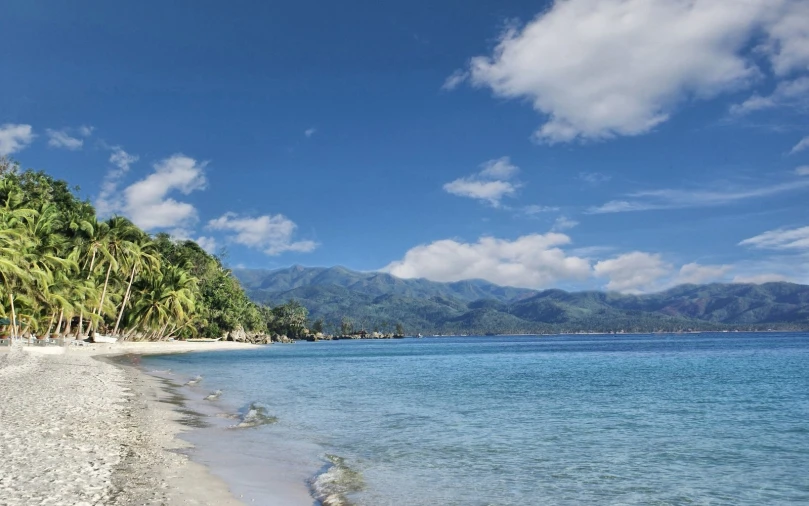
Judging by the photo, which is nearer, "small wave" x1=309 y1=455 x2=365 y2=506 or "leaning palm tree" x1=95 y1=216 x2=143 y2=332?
"small wave" x1=309 y1=455 x2=365 y2=506

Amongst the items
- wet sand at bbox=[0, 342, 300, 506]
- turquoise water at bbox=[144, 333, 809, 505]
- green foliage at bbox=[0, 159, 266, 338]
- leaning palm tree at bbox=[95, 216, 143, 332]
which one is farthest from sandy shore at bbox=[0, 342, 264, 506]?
leaning palm tree at bbox=[95, 216, 143, 332]

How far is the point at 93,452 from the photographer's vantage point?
12141 mm

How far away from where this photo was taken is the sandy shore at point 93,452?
359 inches

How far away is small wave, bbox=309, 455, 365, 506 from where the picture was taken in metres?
10.8

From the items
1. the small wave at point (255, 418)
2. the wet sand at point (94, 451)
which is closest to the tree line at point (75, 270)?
the wet sand at point (94, 451)

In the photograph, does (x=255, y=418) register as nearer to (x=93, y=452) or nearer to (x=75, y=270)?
(x=93, y=452)

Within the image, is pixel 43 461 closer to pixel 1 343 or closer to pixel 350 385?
pixel 350 385

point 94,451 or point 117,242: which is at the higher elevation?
point 117,242

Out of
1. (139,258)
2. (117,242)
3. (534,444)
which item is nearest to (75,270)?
(117,242)

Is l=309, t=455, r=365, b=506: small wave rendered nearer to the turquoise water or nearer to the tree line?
the turquoise water

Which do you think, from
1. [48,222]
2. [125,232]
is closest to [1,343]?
[48,222]

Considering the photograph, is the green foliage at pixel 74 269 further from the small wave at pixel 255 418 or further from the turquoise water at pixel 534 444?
the turquoise water at pixel 534 444

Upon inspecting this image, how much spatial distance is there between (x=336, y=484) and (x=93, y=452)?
5.36 m

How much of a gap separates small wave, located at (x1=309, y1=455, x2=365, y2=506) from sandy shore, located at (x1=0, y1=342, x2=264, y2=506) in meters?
1.83
